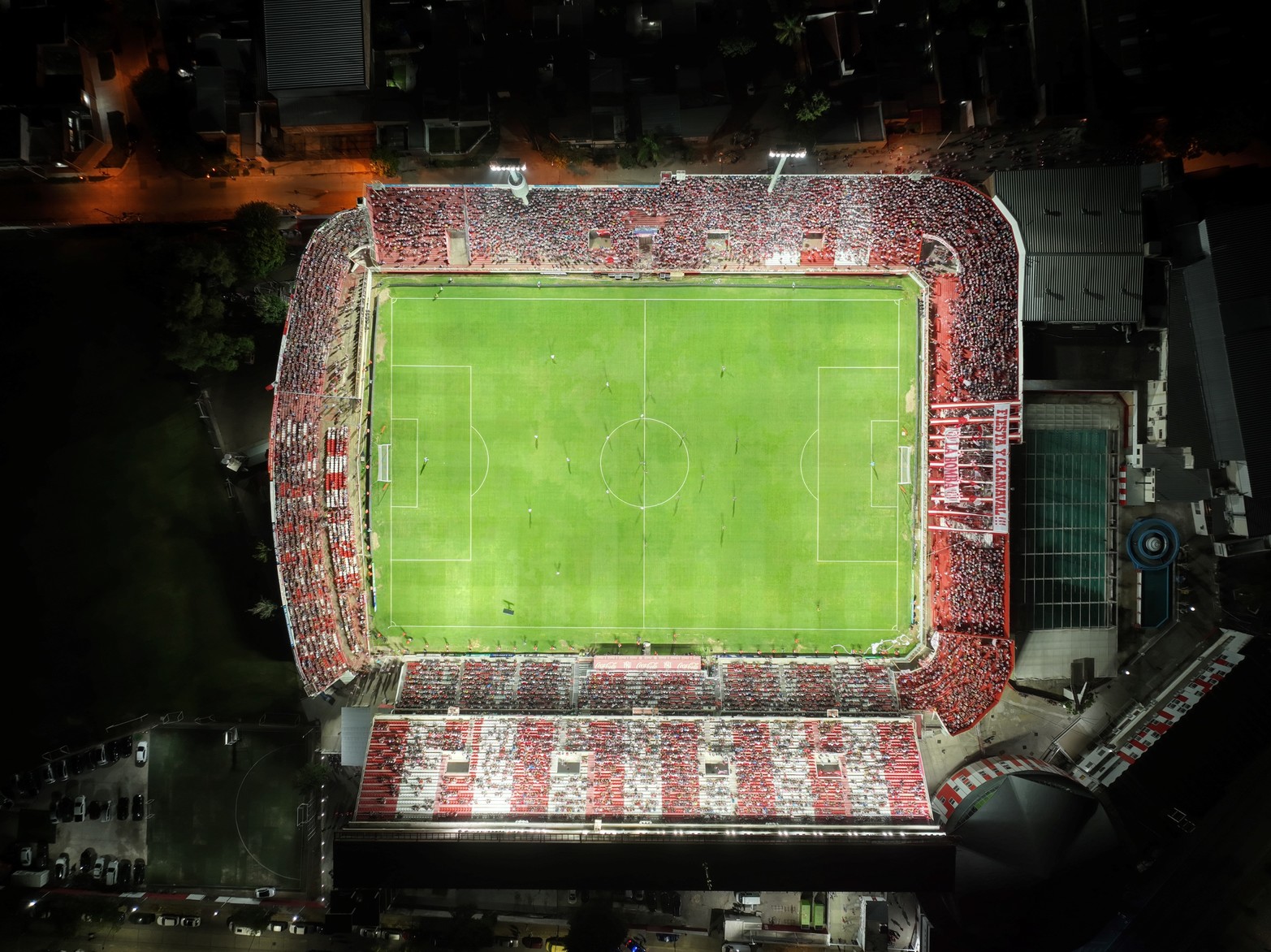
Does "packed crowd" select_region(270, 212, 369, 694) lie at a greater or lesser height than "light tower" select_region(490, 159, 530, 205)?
lesser

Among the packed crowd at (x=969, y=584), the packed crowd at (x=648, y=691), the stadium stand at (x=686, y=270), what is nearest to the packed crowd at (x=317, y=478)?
the stadium stand at (x=686, y=270)

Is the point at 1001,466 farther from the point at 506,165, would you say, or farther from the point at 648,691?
the point at 506,165

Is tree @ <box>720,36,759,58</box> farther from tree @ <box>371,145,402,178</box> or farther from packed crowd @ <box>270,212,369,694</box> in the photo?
packed crowd @ <box>270,212,369,694</box>

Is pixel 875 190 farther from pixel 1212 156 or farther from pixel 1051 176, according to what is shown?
pixel 1212 156

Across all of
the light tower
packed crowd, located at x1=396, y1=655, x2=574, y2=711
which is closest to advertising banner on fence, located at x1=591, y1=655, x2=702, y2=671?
packed crowd, located at x1=396, y1=655, x2=574, y2=711

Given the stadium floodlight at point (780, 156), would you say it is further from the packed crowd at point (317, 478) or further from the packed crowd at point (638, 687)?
the packed crowd at point (638, 687)

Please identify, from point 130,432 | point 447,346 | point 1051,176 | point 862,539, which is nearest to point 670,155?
point 447,346
